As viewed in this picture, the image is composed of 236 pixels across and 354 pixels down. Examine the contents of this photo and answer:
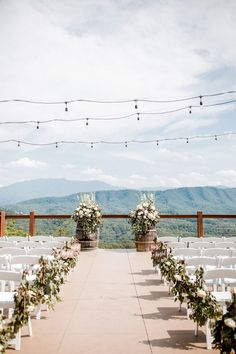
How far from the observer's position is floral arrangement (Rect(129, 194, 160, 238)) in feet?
42.3

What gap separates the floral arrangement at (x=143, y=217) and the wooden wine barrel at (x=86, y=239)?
1.18 m

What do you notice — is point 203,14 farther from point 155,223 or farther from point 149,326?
point 149,326

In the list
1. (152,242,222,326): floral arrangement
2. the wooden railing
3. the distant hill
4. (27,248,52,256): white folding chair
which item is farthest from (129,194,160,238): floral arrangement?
the distant hill

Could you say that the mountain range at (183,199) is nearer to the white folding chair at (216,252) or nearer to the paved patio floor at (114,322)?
the paved patio floor at (114,322)

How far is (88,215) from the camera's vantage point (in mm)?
13070

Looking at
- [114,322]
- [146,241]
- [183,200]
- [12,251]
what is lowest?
[114,322]

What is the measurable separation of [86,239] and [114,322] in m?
7.74

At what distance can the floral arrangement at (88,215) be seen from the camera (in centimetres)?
1306

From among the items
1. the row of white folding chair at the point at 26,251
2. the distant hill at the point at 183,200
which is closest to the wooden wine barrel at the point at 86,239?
the row of white folding chair at the point at 26,251

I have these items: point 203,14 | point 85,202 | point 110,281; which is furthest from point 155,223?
point 203,14

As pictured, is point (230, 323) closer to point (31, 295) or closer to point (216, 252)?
point (31, 295)

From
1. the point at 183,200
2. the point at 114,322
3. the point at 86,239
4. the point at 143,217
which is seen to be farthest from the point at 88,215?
the point at 183,200

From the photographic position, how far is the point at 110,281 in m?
8.27

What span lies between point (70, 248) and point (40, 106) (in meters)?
5.90
